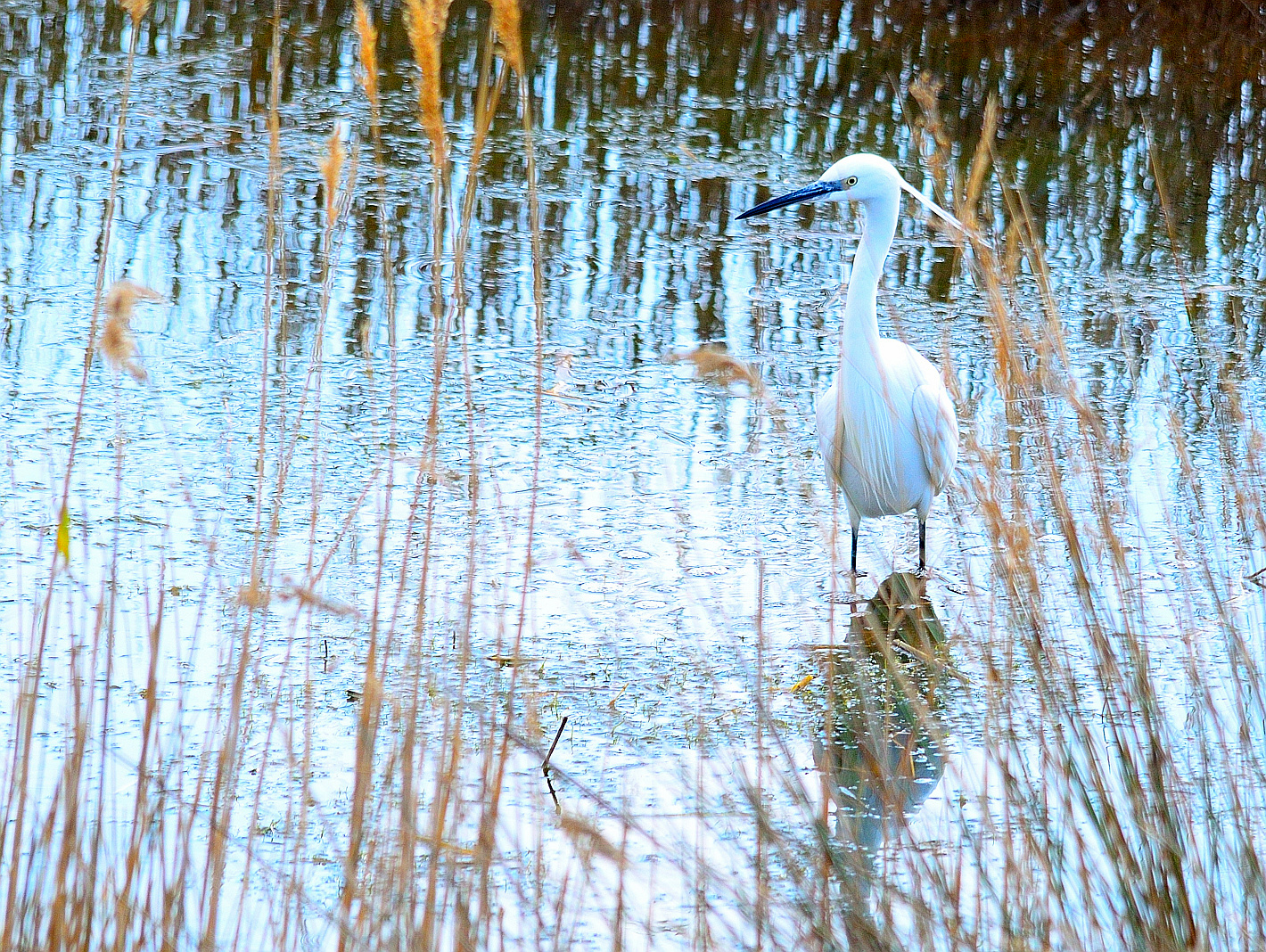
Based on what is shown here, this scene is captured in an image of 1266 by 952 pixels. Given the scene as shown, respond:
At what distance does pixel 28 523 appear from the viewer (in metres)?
2.91

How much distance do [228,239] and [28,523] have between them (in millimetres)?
1960

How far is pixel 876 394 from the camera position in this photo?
3004 mm

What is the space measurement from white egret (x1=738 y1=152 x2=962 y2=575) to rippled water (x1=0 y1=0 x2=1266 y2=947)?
16 centimetres

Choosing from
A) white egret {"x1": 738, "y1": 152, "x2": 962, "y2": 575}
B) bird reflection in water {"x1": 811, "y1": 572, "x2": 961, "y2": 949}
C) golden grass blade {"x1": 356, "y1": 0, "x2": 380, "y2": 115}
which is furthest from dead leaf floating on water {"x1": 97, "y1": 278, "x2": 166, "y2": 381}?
white egret {"x1": 738, "y1": 152, "x2": 962, "y2": 575}

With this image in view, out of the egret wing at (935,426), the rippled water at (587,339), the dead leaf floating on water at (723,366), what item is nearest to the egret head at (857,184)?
the rippled water at (587,339)

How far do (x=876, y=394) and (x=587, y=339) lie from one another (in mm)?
1319

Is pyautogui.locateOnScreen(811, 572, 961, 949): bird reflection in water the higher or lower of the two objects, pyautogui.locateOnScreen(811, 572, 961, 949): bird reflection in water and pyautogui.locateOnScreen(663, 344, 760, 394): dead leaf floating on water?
the lower

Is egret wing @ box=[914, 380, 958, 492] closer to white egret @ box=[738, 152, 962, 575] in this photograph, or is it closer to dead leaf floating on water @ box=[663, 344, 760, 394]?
white egret @ box=[738, 152, 962, 575]

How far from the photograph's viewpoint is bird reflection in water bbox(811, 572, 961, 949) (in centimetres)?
134

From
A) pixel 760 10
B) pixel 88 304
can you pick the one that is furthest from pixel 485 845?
pixel 760 10

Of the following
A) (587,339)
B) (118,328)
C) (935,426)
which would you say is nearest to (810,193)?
(935,426)

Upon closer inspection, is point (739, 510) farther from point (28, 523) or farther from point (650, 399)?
point (28, 523)

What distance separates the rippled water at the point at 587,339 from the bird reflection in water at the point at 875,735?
56 mm

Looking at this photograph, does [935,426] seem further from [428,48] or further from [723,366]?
[428,48]
